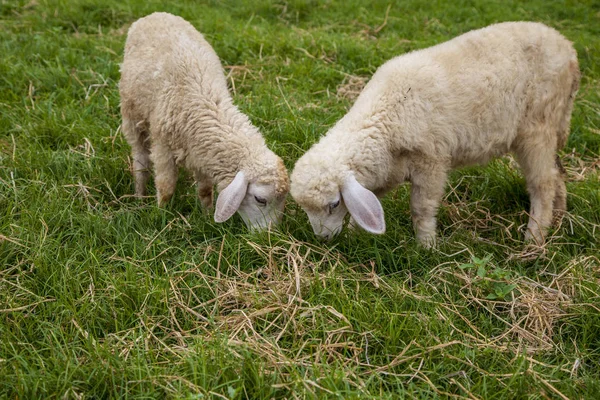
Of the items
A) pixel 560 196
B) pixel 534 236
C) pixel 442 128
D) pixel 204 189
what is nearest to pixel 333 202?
pixel 442 128

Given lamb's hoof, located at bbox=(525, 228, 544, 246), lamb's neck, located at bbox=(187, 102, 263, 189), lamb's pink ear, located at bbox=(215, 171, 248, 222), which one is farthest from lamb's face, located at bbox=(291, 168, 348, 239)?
lamb's hoof, located at bbox=(525, 228, 544, 246)

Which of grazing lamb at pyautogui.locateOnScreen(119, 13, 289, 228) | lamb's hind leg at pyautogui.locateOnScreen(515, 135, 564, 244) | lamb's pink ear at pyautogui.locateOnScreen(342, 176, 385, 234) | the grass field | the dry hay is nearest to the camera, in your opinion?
the grass field

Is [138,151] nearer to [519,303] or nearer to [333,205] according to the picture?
[333,205]

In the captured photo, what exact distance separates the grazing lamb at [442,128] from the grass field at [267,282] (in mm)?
282

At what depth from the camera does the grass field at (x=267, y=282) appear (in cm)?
298

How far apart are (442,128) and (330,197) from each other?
2.85 feet

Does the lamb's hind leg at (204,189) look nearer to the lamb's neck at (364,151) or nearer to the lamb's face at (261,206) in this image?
the lamb's face at (261,206)

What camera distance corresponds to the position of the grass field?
2.98 meters

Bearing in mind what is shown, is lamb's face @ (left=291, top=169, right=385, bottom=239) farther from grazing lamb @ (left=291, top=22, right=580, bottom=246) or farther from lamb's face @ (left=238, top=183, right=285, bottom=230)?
lamb's face @ (left=238, top=183, right=285, bottom=230)

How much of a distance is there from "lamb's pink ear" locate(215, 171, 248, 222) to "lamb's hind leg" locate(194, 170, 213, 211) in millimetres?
541

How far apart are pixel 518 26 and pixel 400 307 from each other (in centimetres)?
233

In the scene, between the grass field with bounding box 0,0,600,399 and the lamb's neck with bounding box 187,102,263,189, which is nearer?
the grass field with bounding box 0,0,600,399

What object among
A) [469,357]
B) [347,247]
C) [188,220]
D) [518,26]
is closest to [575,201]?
[518,26]

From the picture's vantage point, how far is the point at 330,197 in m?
4.04
